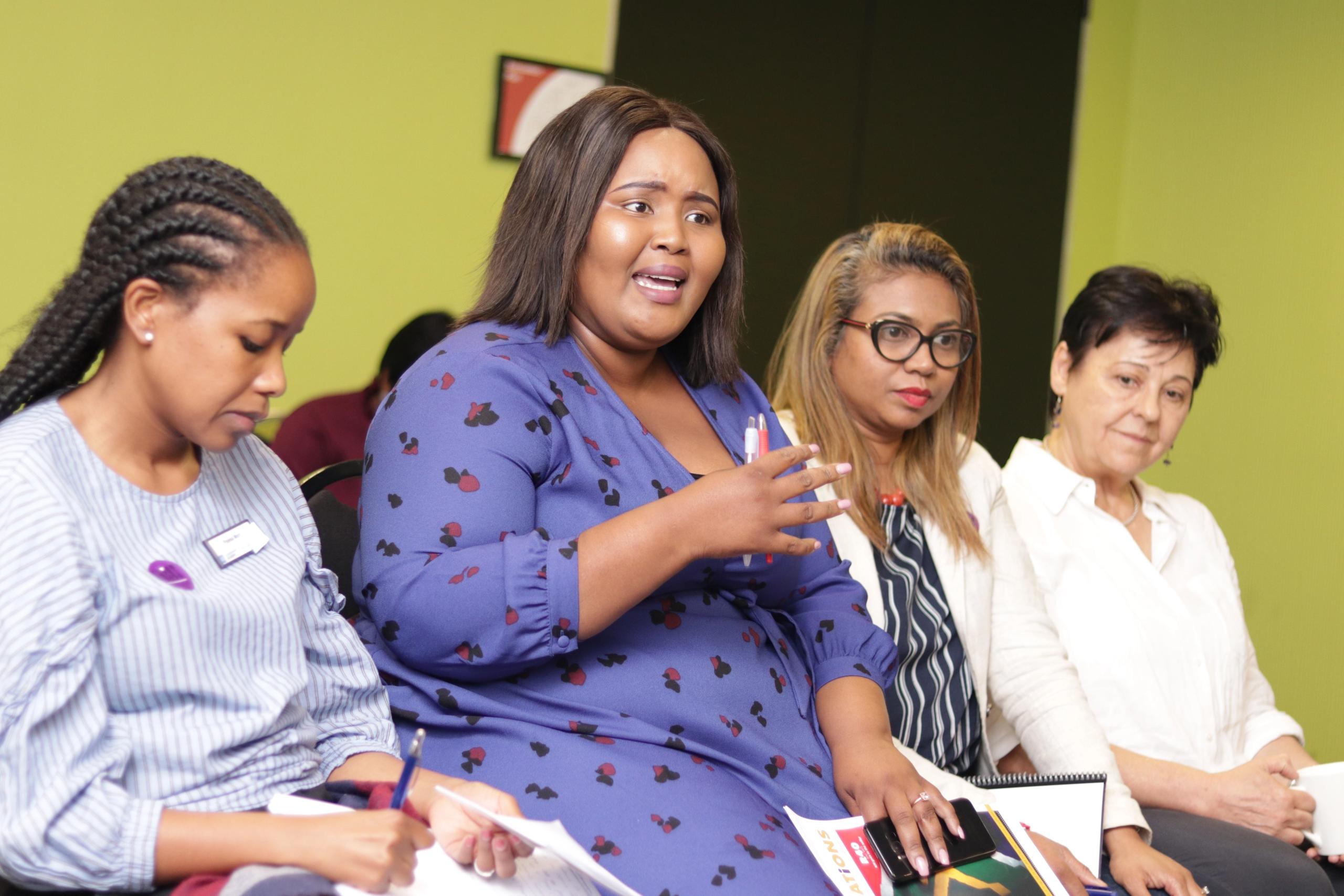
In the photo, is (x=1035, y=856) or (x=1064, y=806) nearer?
(x=1035, y=856)

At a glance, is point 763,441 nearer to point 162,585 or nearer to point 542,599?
point 542,599

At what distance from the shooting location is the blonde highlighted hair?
2201mm

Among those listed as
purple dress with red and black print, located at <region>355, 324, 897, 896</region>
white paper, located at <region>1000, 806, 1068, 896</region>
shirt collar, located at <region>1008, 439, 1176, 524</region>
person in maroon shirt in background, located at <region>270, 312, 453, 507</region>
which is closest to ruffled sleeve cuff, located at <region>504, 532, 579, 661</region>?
purple dress with red and black print, located at <region>355, 324, 897, 896</region>

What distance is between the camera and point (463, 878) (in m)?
1.12

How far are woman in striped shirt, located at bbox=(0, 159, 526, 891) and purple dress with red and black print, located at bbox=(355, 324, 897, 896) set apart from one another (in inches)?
4.7

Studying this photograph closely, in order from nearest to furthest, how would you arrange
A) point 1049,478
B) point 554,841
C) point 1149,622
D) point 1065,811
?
point 554,841
point 1065,811
point 1149,622
point 1049,478

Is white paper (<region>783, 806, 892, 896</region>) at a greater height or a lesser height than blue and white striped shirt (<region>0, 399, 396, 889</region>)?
lesser

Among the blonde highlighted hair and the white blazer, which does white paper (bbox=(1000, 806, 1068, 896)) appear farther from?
the blonde highlighted hair

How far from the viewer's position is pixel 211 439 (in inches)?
44.7

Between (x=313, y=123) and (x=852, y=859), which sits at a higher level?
(x=313, y=123)

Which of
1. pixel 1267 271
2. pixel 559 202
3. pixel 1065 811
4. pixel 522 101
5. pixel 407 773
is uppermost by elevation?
pixel 522 101

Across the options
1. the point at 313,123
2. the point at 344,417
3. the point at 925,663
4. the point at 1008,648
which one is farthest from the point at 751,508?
the point at 313,123

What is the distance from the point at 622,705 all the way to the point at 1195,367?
1.78m

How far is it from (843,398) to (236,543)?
4.29ft
